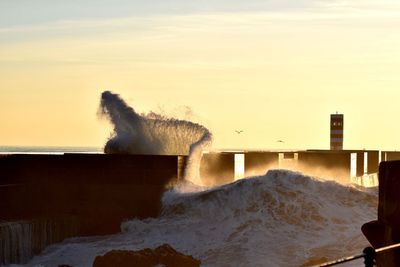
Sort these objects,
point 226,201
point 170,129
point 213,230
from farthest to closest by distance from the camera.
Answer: point 170,129 → point 226,201 → point 213,230

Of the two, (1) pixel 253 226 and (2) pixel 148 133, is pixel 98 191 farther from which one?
(2) pixel 148 133

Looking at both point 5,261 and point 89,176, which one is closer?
point 5,261

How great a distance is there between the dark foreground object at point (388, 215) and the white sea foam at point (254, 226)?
9751mm

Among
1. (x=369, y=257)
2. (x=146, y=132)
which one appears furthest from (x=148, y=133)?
(x=369, y=257)

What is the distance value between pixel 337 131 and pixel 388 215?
54.5m

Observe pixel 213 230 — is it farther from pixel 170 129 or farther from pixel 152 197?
pixel 170 129

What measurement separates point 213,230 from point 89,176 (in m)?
2.98

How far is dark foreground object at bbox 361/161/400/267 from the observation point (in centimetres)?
722

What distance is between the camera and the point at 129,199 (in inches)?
787

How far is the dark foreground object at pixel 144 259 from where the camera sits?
14.9 metres

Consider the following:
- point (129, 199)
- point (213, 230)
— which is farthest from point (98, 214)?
point (213, 230)

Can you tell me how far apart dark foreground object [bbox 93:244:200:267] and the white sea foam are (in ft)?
6.90

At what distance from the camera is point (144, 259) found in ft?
49.3

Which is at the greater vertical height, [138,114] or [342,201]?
[138,114]
